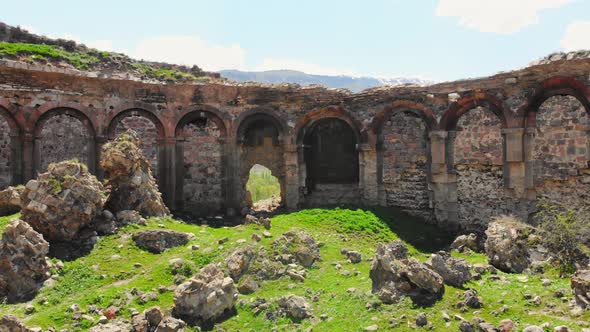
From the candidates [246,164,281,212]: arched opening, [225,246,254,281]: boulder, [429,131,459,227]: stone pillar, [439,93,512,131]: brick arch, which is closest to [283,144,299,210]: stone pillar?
[246,164,281,212]: arched opening

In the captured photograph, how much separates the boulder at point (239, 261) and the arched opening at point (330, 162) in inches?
280

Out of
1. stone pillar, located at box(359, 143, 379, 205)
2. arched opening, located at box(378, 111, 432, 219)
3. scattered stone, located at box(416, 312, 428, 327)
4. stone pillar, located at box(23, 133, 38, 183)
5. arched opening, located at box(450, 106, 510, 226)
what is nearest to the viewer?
scattered stone, located at box(416, 312, 428, 327)

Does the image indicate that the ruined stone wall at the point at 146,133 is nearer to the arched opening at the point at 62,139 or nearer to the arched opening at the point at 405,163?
the arched opening at the point at 62,139

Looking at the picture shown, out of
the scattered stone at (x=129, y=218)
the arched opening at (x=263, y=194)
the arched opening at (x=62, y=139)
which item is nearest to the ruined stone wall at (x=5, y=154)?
the arched opening at (x=62, y=139)

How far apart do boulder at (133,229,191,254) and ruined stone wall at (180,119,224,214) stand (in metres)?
5.88

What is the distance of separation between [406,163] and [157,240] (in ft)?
27.9

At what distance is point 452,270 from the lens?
8.85m

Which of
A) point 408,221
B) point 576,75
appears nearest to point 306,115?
point 408,221

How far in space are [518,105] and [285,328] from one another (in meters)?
9.76

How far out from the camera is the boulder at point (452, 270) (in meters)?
8.74

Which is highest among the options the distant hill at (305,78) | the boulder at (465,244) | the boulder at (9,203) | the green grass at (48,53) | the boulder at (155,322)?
the distant hill at (305,78)

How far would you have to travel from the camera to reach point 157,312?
27.3ft

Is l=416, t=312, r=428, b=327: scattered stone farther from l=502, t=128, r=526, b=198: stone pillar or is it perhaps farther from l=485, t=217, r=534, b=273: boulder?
l=502, t=128, r=526, b=198: stone pillar

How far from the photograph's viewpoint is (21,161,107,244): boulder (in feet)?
35.2
